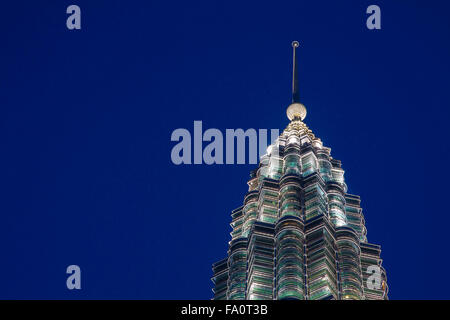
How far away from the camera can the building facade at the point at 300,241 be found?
114250mm

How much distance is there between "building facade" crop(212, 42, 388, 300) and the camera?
114250 mm

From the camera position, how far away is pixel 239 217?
467 ft

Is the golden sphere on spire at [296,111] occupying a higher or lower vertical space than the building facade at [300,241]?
higher

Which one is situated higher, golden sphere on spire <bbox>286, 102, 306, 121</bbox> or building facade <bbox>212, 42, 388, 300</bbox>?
golden sphere on spire <bbox>286, 102, 306, 121</bbox>

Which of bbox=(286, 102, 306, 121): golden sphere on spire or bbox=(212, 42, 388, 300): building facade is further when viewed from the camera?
bbox=(286, 102, 306, 121): golden sphere on spire

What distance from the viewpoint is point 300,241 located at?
400 feet

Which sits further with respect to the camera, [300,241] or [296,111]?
[296,111]

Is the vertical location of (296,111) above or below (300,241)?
above

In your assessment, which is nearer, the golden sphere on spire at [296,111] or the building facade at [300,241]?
the building facade at [300,241]
